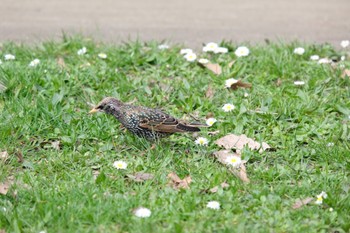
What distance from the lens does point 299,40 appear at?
8344 millimetres

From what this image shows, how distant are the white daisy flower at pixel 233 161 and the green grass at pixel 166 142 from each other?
3.4 inches

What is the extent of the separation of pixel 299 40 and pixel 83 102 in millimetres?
2639

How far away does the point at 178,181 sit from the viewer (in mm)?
5586

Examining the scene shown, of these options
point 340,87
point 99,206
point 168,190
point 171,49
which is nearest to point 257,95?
point 340,87

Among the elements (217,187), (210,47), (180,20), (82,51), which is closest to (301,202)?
(217,187)

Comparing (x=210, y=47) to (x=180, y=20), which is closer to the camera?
(x=210, y=47)

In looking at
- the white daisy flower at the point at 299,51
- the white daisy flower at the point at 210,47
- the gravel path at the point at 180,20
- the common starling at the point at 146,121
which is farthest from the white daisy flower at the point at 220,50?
the common starling at the point at 146,121

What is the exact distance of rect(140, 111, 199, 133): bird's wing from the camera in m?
6.01

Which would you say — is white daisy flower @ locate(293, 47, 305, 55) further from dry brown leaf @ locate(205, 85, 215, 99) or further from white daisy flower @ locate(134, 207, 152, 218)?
white daisy flower @ locate(134, 207, 152, 218)

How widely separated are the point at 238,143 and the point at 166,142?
1.85 feet

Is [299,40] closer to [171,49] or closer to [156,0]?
[171,49]

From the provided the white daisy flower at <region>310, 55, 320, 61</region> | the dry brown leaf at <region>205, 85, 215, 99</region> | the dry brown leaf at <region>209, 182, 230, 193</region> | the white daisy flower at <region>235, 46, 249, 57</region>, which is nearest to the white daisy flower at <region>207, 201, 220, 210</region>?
the dry brown leaf at <region>209, 182, 230, 193</region>

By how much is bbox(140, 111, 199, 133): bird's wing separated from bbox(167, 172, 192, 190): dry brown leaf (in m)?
0.48

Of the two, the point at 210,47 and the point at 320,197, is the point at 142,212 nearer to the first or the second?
the point at 320,197
